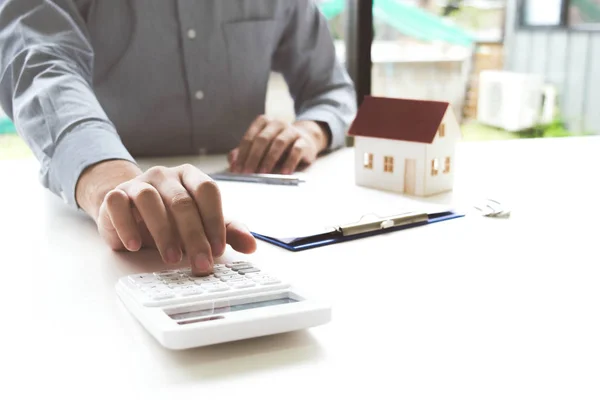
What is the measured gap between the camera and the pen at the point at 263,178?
101 centimetres

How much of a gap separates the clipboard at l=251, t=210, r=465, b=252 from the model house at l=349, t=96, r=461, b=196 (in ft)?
0.37

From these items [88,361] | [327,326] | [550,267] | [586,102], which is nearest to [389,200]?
[550,267]

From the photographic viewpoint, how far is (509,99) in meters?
2.96

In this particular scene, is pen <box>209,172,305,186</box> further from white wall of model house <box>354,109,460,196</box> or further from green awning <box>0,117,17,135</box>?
green awning <box>0,117,17,135</box>

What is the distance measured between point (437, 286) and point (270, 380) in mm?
226

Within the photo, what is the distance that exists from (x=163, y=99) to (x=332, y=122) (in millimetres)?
320

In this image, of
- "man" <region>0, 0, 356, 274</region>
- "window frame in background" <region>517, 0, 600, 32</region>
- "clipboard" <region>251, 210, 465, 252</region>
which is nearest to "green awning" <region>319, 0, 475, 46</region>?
"window frame in background" <region>517, 0, 600, 32</region>

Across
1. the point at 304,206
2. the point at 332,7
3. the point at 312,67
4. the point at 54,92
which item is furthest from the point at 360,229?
the point at 332,7

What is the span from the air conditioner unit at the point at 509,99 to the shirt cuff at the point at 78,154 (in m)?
2.22

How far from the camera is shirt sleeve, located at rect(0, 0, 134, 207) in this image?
0.84 m

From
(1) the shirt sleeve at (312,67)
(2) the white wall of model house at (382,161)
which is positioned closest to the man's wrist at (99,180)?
(2) the white wall of model house at (382,161)

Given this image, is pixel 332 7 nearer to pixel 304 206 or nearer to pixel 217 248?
pixel 304 206

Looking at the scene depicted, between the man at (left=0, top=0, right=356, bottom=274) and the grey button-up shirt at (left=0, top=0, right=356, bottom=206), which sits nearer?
the man at (left=0, top=0, right=356, bottom=274)

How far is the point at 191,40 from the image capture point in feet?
4.01
